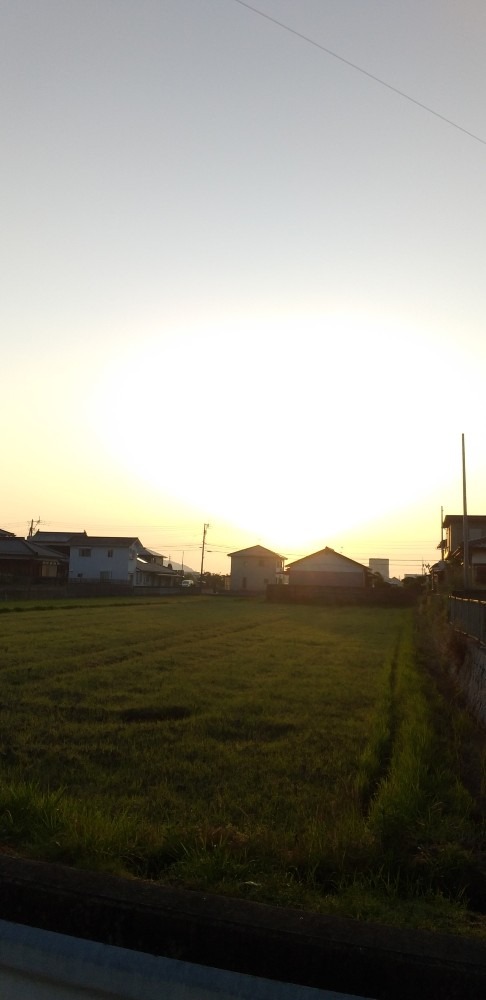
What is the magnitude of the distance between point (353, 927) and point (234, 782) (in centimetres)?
346

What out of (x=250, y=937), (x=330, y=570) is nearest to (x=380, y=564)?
(x=330, y=570)

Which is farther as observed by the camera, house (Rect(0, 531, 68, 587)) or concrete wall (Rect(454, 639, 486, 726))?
house (Rect(0, 531, 68, 587))

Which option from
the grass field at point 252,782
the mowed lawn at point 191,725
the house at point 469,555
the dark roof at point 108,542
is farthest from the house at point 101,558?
the grass field at point 252,782

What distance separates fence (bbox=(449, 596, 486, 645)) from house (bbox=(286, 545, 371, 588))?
Answer: 52.0 metres

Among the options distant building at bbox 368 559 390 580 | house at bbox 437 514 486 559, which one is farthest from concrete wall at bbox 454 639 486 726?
distant building at bbox 368 559 390 580

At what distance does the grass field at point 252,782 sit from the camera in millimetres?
4137

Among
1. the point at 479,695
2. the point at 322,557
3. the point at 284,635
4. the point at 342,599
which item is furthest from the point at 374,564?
the point at 479,695

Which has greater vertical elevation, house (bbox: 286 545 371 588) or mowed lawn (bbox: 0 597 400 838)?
house (bbox: 286 545 371 588)

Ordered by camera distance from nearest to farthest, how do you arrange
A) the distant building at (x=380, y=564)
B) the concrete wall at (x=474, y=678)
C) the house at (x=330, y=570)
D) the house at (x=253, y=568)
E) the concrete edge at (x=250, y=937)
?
the concrete edge at (x=250, y=937), the concrete wall at (x=474, y=678), the house at (x=330, y=570), the house at (x=253, y=568), the distant building at (x=380, y=564)

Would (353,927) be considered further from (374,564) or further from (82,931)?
(374,564)

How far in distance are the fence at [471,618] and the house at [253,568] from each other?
66.8 meters

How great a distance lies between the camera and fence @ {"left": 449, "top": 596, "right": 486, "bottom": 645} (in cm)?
1088

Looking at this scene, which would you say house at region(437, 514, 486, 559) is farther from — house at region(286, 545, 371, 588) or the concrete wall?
the concrete wall

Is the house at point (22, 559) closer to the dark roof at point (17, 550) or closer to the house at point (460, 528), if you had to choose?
the dark roof at point (17, 550)
